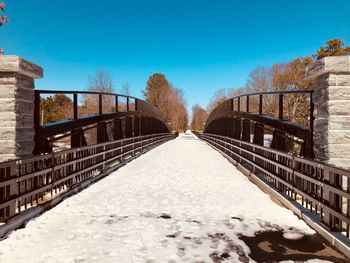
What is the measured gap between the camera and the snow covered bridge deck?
12.0ft

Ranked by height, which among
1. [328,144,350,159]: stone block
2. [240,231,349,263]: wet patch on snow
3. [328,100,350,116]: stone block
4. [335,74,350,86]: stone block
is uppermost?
[335,74,350,86]: stone block

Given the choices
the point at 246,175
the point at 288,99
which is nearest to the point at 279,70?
the point at 288,99

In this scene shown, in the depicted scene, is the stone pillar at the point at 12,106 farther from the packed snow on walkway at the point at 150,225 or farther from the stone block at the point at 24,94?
the packed snow on walkway at the point at 150,225

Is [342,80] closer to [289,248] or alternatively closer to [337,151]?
[337,151]

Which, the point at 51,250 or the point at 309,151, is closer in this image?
the point at 51,250

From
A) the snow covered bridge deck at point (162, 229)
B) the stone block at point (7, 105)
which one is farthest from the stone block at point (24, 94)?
the snow covered bridge deck at point (162, 229)

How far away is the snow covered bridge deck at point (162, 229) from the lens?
365 centimetres

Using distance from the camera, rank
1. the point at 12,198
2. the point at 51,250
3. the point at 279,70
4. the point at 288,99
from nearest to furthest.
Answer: the point at 51,250
the point at 12,198
the point at 288,99
the point at 279,70

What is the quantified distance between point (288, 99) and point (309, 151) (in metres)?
30.6

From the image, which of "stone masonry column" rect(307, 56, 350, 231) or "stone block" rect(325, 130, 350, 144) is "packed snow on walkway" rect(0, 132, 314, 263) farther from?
"stone block" rect(325, 130, 350, 144)

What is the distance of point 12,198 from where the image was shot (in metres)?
4.38

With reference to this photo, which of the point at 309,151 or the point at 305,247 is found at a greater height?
the point at 309,151

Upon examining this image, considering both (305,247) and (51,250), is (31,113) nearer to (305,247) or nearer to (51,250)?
(51,250)

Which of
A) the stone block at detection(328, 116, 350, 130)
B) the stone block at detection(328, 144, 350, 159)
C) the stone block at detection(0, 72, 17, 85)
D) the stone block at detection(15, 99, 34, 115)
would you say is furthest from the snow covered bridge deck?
the stone block at detection(0, 72, 17, 85)
